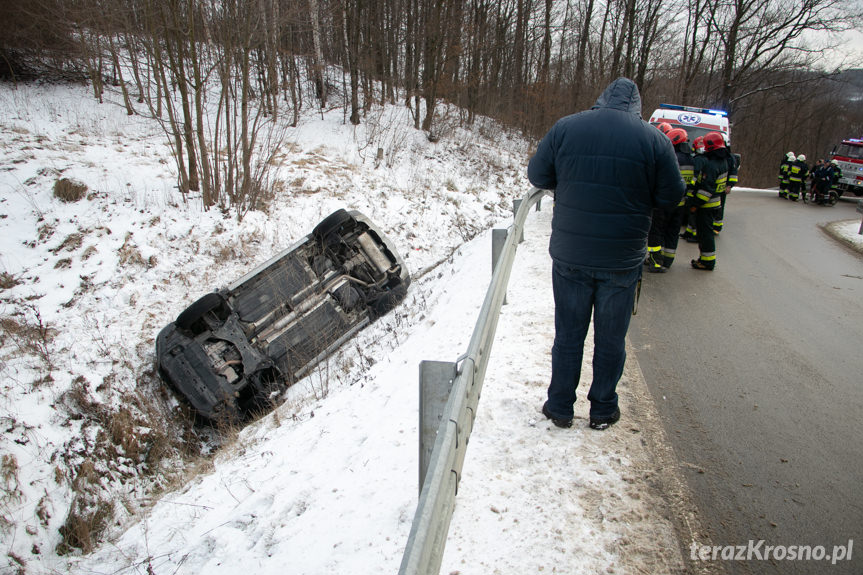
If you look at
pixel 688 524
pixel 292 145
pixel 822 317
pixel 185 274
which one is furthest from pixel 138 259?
pixel 822 317

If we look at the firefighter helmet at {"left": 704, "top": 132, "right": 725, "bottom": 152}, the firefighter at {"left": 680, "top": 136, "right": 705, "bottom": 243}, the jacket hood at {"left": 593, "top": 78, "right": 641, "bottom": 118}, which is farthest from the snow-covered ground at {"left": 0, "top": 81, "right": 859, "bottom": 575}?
the firefighter helmet at {"left": 704, "top": 132, "right": 725, "bottom": 152}

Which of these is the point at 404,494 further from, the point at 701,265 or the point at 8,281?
the point at 8,281

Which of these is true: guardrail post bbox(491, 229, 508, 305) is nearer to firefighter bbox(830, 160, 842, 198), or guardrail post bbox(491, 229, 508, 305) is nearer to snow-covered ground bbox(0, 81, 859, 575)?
snow-covered ground bbox(0, 81, 859, 575)

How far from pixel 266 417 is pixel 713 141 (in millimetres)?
6840

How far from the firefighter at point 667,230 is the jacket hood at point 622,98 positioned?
13.3 feet

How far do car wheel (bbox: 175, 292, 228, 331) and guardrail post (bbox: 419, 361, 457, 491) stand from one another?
4.40 metres

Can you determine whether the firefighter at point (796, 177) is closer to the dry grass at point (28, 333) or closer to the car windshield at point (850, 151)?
the car windshield at point (850, 151)

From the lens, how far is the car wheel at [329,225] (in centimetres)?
701

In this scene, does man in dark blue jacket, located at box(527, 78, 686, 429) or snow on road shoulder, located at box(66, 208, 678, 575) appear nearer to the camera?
snow on road shoulder, located at box(66, 208, 678, 575)

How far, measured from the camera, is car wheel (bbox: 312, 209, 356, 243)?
23.0 ft

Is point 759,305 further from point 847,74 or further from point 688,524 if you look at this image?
point 847,74

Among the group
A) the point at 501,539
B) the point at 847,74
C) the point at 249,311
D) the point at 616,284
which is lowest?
the point at 249,311

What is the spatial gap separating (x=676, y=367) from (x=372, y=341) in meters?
3.78

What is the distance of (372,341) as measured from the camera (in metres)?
6.55
